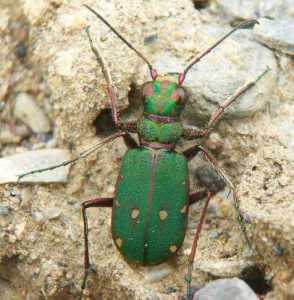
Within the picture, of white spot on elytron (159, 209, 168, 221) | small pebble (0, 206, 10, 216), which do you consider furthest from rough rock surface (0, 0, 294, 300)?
white spot on elytron (159, 209, 168, 221)

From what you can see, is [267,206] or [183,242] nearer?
[267,206]

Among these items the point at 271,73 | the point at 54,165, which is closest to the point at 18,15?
the point at 54,165

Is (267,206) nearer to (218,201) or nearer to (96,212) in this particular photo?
(218,201)

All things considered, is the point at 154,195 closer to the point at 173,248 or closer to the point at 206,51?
the point at 173,248

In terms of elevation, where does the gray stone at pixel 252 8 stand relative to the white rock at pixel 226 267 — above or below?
above

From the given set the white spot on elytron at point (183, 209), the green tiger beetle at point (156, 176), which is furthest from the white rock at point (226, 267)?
the white spot on elytron at point (183, 209)

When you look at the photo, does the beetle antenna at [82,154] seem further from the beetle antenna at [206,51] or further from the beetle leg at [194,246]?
the beetle leg at [194,246]
